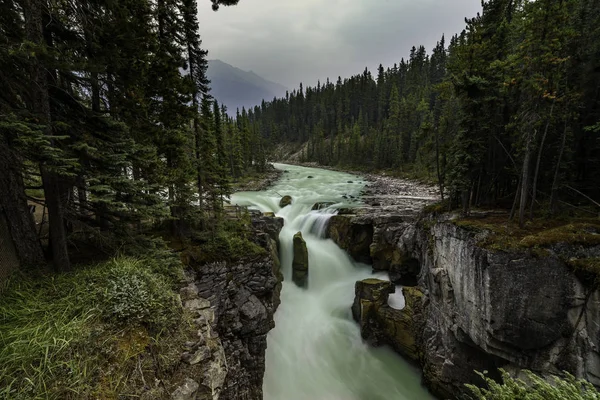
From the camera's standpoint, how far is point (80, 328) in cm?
488

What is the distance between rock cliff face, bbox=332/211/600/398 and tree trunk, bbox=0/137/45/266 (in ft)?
51.9

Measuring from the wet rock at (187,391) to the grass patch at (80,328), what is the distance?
39.0 inches

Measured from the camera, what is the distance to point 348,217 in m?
22.8

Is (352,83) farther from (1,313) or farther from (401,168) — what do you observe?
(1,313)

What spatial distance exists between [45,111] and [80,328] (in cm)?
488

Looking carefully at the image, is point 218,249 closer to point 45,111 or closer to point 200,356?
point 200,356

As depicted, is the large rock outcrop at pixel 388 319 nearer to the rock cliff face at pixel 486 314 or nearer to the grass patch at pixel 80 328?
the rock cliff face at pixel 486 314

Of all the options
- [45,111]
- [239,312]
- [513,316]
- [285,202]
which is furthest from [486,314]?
[285,202]

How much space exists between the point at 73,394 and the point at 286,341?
45.8 ft

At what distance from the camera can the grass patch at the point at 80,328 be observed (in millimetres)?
4082

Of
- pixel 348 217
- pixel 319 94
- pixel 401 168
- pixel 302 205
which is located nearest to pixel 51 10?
pixel 348 217

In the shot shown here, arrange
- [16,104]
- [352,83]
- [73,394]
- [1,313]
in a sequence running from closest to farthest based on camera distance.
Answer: [73,394], [1,313], [16,104], [352,83]

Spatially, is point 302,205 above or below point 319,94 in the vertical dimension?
below

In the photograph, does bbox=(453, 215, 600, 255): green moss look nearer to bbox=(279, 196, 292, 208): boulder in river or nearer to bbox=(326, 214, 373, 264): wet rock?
bbox=(326, 214, 373, 264): wet rock
